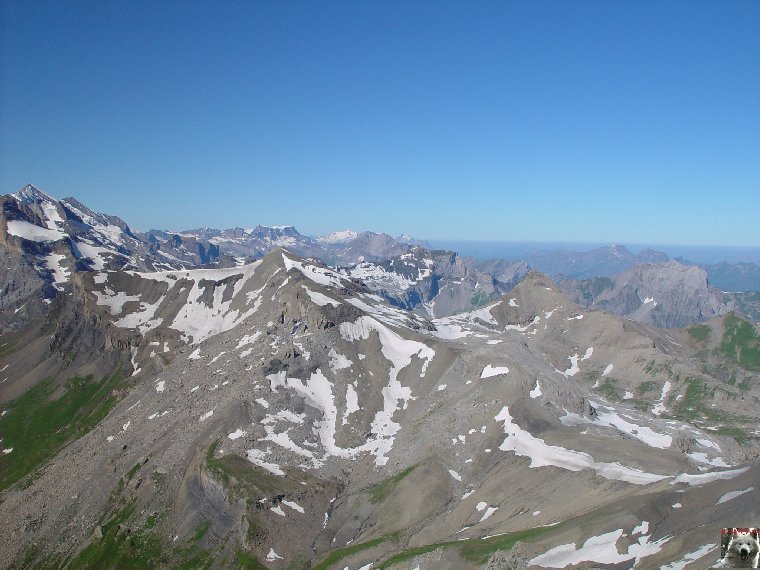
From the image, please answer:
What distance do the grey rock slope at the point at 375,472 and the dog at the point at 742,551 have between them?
407 inches

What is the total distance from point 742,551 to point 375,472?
97.9 metres

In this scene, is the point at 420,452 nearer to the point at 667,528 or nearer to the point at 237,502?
the point at 237,502

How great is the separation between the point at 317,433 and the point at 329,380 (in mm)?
23751

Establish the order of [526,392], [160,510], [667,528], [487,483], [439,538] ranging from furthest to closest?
1. [526,392]
2. [160,510]
3. [487,483]
4. [439,538]
5. [667,528]

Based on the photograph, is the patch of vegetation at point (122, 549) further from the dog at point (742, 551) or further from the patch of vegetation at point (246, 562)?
the dog at point (742, 551)

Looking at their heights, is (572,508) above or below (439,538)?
above

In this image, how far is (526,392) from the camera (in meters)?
157

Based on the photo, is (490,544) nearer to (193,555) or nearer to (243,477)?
(243,477)

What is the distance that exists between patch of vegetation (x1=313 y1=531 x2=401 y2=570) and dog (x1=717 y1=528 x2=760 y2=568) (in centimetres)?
7040

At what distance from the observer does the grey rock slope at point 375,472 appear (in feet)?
293

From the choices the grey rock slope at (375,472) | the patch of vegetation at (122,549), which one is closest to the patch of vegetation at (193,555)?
the grey rock slope at (375,472)

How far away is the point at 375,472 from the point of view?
470ft

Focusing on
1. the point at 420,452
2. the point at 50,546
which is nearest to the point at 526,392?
the point at 420,452

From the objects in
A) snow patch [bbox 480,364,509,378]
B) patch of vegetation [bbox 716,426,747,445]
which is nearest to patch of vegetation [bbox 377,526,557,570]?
snow patch [bbox 480,364,509,378]
